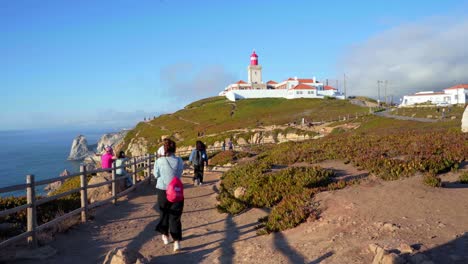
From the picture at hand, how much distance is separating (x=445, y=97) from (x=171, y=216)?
13082 centimetres

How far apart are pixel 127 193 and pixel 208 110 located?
11032 cm

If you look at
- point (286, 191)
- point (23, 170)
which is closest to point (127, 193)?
point (286, 191)

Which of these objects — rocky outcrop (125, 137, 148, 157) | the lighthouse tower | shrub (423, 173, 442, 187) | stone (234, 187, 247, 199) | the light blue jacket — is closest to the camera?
the light blue jacket

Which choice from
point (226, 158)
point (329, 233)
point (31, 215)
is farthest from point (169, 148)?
point (226, 158)

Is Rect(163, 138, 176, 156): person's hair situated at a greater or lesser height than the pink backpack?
greater

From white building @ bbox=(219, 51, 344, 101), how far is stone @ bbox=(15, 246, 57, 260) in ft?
424

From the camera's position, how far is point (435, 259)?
18.0 ft

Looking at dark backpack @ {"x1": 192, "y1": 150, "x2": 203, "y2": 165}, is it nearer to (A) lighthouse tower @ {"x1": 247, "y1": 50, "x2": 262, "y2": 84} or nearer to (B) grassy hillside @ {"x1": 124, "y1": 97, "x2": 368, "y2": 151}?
(B) grassy hillside @ {"x1": 124, "y1": 97, "x2": 368, "y2": 151}

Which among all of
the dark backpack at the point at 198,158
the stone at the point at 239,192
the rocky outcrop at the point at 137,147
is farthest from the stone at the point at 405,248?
the rocky outcrop at the point at 137,147

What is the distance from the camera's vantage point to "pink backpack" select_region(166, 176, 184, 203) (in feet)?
24.1

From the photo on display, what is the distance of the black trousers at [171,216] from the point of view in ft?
24.7

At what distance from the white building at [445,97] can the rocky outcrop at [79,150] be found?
11961 cm

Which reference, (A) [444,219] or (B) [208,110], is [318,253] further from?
(B) [208,110]

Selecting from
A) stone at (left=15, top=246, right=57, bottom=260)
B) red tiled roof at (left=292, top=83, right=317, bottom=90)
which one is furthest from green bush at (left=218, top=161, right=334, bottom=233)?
red tiled roof at (left=292, top=83, right=317, bottom=90)
